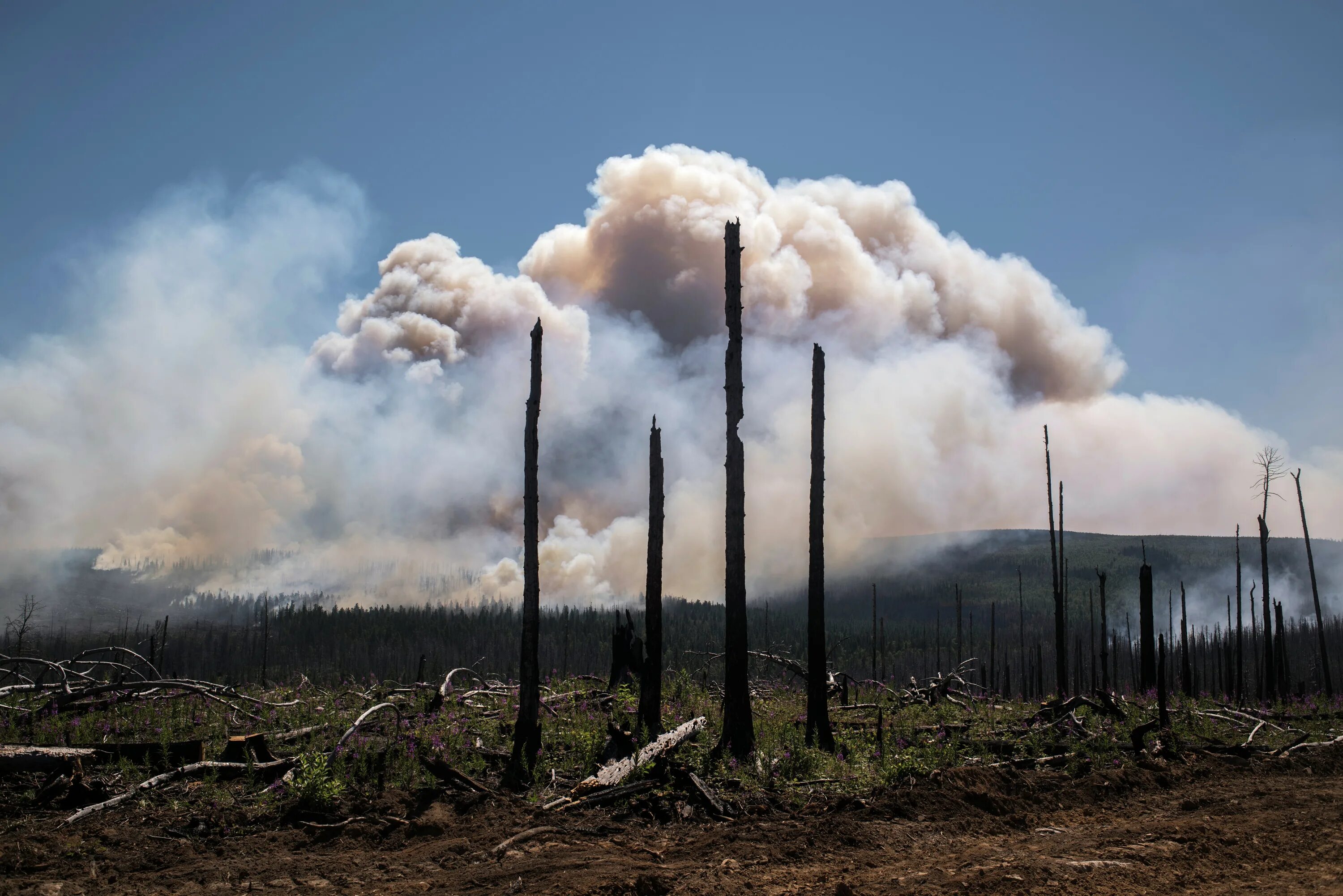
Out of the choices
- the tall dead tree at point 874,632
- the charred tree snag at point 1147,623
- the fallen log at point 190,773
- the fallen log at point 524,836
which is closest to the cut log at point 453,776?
the fallen log at point 524,836

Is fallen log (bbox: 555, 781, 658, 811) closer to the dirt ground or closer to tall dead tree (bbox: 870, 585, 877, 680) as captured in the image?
the dirt ground

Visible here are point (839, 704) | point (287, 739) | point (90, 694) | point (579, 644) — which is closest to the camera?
point (287, 739)

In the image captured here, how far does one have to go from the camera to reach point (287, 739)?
50.7ft

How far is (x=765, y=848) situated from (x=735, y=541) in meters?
7.57

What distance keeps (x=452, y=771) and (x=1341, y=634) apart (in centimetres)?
14761

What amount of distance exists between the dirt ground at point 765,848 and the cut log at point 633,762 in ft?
1.88

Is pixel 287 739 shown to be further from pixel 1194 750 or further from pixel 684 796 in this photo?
pixel 1194 750

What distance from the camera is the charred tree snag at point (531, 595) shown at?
14602mm

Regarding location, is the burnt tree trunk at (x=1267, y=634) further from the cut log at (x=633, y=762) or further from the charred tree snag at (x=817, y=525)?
the cut log at (x=633, y=762)

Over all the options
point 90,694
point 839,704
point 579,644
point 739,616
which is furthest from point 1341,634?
point 90,694

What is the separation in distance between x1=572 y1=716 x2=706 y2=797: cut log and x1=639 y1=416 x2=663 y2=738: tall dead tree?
3.89ft

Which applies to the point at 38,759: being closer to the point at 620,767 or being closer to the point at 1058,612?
the point at 620,767

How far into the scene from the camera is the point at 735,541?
16219mm

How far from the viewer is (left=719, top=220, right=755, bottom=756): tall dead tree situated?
15070 mm
